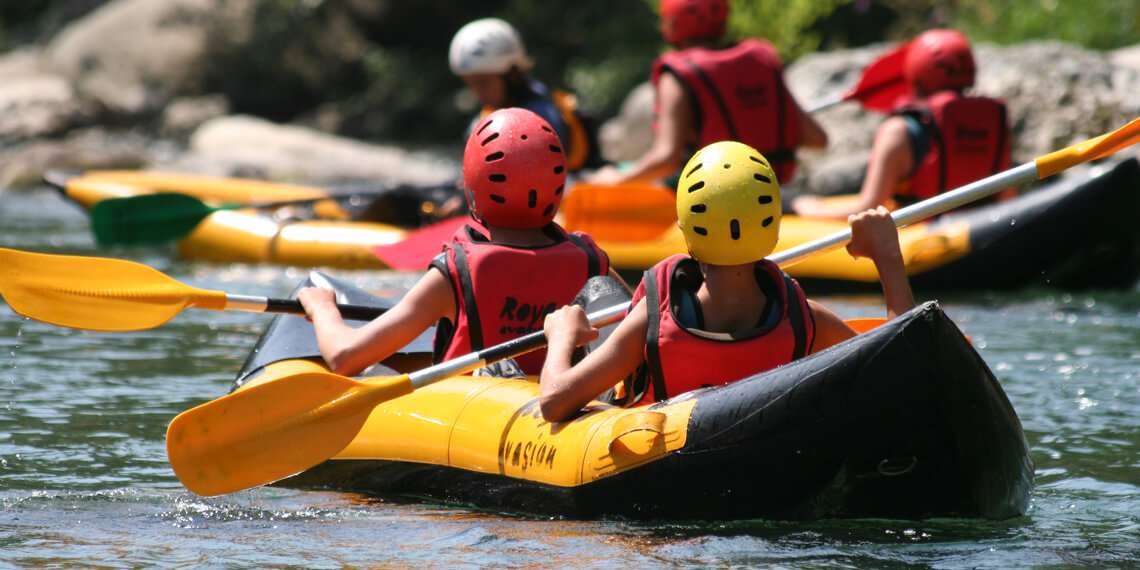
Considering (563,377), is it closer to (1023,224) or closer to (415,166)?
(1023,224)

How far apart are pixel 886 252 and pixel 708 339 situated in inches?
19.5

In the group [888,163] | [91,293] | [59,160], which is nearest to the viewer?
[91,293]

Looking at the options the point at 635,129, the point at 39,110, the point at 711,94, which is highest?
the point at 39,110

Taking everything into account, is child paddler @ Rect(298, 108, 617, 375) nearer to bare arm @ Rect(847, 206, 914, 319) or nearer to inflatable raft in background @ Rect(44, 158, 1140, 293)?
bare arm @ Rect(847, 206, 914, 319)

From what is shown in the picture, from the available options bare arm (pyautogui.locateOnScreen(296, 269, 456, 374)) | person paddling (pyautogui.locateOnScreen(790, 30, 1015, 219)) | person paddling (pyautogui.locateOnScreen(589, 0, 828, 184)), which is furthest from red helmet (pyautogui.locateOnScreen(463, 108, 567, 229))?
person paddling (pyautogui.locateOnScreen(589, 0, 828, 184))

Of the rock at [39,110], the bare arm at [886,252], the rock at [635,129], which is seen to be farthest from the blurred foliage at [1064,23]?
the rock at [39,110]

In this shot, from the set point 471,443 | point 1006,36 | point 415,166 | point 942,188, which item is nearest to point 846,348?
point 471,443

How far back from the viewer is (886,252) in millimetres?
3189

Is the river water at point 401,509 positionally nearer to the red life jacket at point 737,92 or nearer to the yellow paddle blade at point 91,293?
the yellow paddle blade at point 91,293

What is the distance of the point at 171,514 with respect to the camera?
3.60 meters

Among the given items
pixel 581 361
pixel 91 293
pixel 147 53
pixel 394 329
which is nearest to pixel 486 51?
pixel 91 293

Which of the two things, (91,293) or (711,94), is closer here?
(91,293)

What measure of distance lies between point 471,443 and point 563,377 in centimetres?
43

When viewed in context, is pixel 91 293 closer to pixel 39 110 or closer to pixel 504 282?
pixel 504 282
